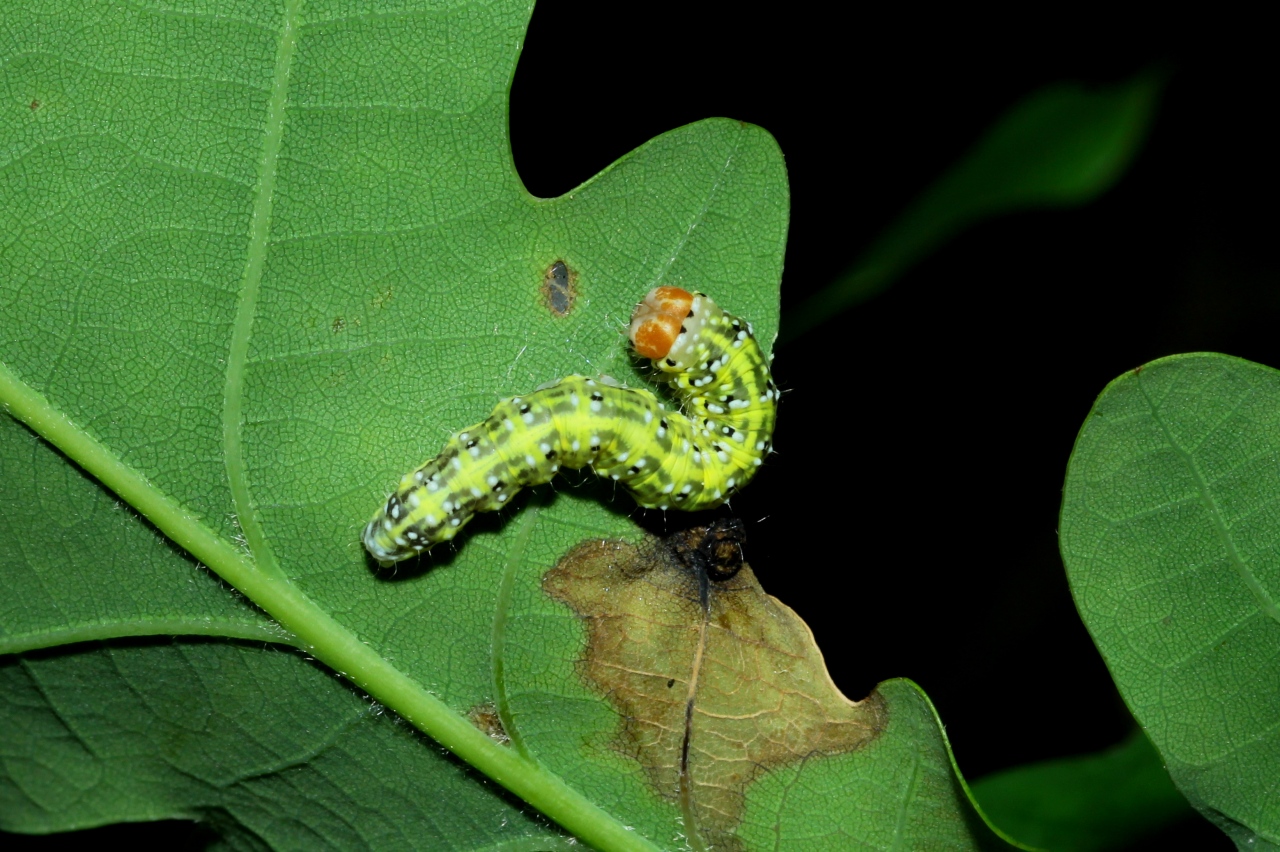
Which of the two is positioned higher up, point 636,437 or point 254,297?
point 254,297

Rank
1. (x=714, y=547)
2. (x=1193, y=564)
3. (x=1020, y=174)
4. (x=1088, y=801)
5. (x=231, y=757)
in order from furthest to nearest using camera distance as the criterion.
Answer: (x=1020, y=174), (x=1088, y=801), (x=714, y=547), (x=231, y=757), (x=1193, y=564)

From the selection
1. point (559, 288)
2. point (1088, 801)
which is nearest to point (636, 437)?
point (559, 288)

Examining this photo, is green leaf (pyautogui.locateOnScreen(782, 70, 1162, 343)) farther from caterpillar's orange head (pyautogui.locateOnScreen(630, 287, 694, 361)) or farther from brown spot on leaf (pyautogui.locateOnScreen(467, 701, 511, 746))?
brown spot on leaf (pyautogui.locateOnScreen(467, 701, 511, 746))

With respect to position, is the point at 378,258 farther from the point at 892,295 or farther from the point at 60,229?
the point at 892,295

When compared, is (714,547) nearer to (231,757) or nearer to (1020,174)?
(231,757)

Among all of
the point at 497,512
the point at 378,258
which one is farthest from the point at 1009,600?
the point at 378,258

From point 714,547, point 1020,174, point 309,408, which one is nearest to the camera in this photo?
point 309,408

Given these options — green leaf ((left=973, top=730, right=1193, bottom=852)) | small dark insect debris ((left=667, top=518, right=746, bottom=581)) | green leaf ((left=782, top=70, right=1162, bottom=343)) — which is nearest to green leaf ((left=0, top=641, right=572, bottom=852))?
small dark insect debris ((left=667, top=518, right=746, bottom=581))
